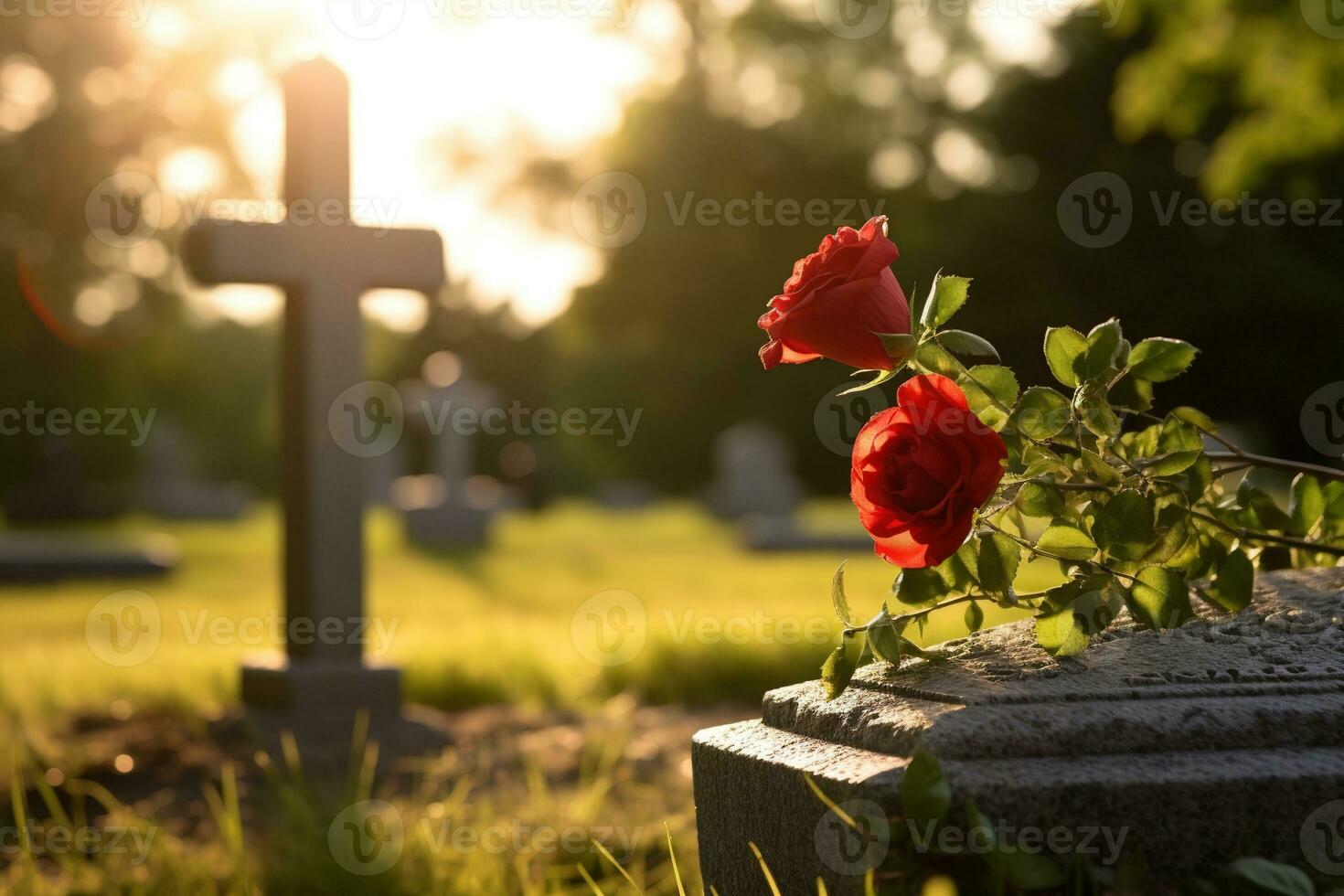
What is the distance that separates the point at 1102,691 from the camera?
4.91 ft

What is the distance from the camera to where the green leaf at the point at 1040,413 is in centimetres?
157

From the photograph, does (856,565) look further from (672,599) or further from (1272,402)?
(1272,402)

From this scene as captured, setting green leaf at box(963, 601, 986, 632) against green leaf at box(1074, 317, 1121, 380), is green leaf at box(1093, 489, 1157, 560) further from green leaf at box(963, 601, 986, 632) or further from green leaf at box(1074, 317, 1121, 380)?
green leaf at box(963, 601, 986, 632)

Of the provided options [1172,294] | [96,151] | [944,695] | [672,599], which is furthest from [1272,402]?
[944,695]

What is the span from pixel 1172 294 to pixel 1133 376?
22.1 m

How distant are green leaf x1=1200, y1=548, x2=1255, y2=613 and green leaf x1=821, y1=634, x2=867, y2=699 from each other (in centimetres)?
51

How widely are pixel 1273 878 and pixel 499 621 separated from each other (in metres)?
5.89

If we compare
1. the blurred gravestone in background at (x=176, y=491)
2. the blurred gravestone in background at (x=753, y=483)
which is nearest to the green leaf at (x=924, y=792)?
the blurred gravestone in background at (x=753, y=483)

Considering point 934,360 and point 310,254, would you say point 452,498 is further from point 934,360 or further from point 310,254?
point 934,360

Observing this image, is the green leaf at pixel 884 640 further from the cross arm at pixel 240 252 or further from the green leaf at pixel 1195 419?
the cross arm at pixel 240 252

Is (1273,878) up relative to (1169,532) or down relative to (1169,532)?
down

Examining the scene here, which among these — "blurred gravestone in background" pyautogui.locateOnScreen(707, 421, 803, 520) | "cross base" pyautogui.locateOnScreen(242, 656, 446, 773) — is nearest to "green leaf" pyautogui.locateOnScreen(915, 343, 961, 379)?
"cross base" pyautogui.locateOnScreen(242, 656, 446, 773)

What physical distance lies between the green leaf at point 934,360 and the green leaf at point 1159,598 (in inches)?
14.5

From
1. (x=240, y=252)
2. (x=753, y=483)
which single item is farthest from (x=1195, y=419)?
(x=753, y=483)
